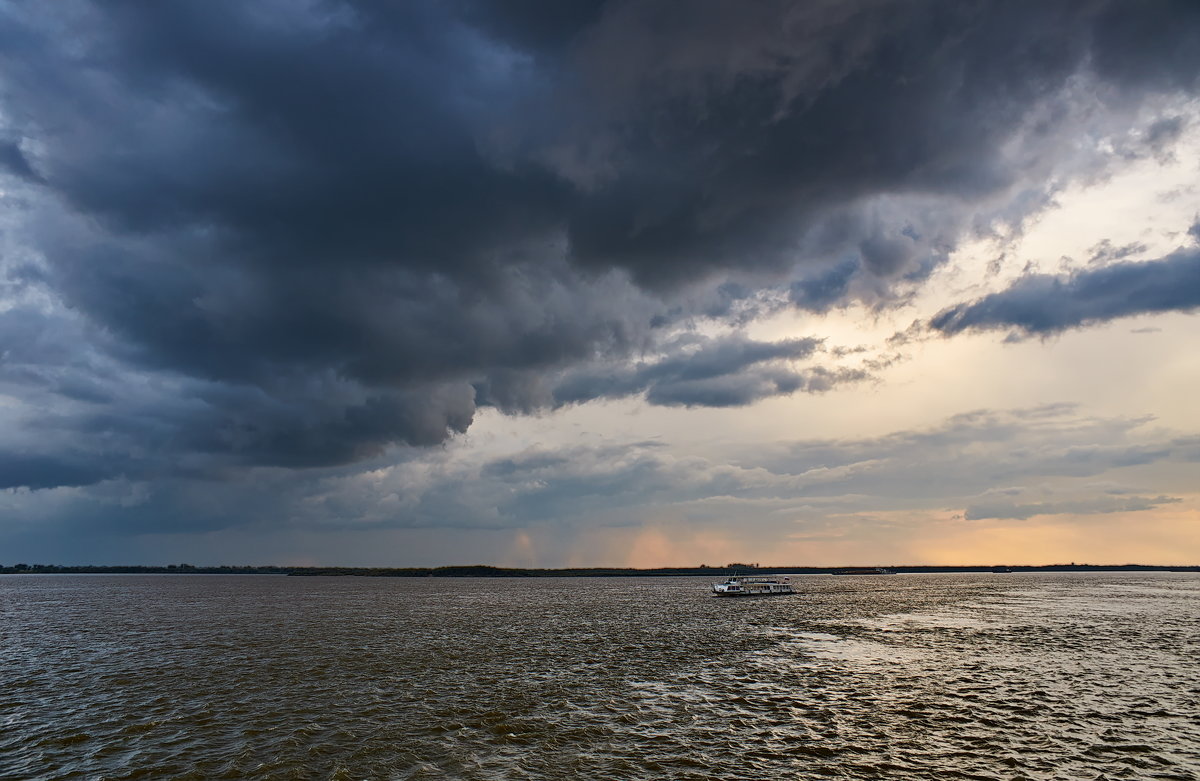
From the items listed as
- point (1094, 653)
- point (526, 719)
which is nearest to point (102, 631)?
point (526, 719)

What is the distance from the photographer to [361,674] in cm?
4516

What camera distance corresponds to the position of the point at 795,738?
29000mm

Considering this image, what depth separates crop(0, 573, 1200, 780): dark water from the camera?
25656mm

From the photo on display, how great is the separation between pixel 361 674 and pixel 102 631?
49.0 meters

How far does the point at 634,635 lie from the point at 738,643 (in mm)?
11689

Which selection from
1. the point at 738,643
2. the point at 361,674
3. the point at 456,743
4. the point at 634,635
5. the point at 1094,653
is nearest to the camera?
the point at 456,743

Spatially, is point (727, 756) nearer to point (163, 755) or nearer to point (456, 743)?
point (456, 743)

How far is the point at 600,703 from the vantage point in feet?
118

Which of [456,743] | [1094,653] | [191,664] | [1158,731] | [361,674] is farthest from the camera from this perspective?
[1094,653]

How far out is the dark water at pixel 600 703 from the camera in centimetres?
2566

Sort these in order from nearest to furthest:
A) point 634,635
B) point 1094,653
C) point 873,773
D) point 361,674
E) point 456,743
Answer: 1. point 873,773
2. point 456,743
3. point 361,674
4. point 1094,653
5. point 634,635

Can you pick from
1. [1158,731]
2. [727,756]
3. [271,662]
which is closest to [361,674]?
[271,662]

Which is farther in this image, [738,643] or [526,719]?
[738,643]

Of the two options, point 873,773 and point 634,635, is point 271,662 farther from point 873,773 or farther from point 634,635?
point 873,773
